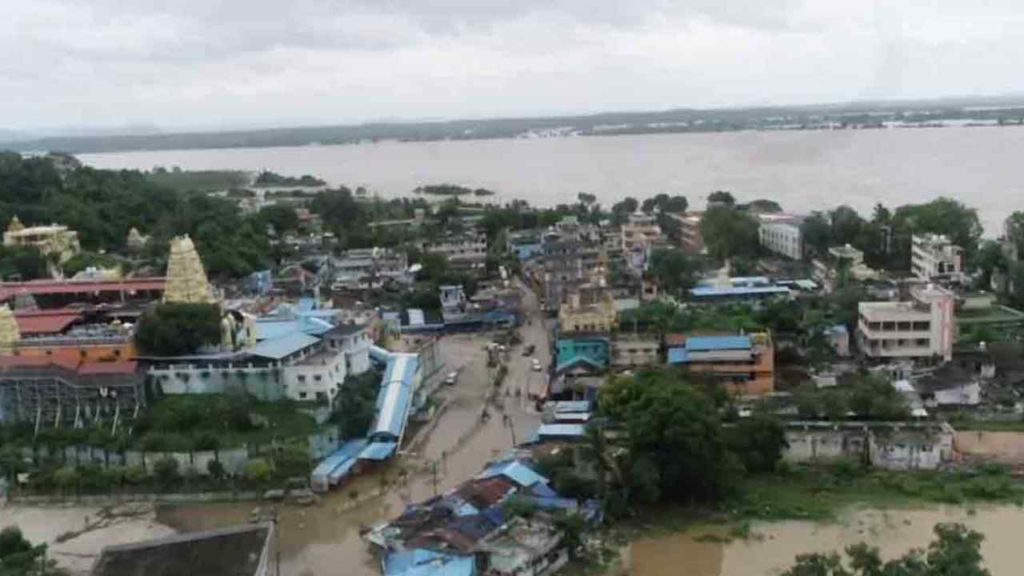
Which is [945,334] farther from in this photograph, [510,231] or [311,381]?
[510,231]

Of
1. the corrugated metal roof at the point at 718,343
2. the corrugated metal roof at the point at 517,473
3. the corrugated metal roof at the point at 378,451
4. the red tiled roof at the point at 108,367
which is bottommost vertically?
the corrugated metal roof at the point at 378,451

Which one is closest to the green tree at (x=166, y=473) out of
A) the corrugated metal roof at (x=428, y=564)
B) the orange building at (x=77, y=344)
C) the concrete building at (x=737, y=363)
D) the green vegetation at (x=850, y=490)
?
the orange building at (x=77, y=344)

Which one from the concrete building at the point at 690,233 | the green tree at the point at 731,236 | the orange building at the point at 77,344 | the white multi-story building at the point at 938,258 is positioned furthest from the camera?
the concrete building at the point at 690,233

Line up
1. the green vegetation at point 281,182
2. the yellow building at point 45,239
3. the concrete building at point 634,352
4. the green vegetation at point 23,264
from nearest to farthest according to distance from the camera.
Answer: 1. the concrete building at point 634,352
2. the green vegetation at point 23,264
3. the yellow building at point 45,239
4. the green vegetation at point 281,182

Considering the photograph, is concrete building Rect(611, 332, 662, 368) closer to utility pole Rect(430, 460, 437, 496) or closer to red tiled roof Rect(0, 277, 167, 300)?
utility pole Rect(430, 460, 437, 496)

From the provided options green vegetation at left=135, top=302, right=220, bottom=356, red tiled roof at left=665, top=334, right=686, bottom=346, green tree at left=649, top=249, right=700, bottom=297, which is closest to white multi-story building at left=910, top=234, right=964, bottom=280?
green tree at left=649, top=249, right=700, bottom=297

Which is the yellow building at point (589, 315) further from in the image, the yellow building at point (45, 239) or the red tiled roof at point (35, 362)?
the yellow building at point (45, 239)

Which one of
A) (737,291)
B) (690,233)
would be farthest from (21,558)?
(690,233)
